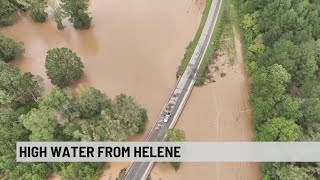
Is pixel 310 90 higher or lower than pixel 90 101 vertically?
higher

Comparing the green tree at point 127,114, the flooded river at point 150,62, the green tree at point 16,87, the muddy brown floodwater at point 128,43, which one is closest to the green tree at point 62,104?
the green tree at point 16,87

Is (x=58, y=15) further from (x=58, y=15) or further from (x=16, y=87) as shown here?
(x=16, y=87)

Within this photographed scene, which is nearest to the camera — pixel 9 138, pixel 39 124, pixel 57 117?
pixel 39 124

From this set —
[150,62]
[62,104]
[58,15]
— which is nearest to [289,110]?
[150,62]

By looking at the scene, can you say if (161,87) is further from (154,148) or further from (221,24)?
(221,24)

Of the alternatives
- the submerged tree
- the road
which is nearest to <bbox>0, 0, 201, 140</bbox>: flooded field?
the road

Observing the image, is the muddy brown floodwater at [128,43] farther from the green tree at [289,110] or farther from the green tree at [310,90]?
the green tree at [310,90]
